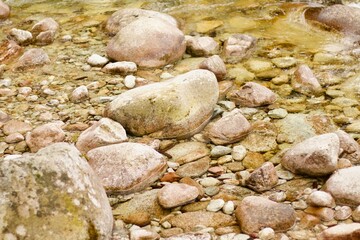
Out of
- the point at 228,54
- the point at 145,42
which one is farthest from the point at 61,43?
the point at 228,54

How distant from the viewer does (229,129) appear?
429cm

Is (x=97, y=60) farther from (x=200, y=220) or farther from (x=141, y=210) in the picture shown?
(x=200, y=220)

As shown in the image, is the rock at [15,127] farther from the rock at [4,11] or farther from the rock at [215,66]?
the rock at [4,11]

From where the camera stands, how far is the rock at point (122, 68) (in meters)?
5.64

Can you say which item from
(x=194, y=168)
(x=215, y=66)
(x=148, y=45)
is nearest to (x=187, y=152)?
(x=194, y=168)

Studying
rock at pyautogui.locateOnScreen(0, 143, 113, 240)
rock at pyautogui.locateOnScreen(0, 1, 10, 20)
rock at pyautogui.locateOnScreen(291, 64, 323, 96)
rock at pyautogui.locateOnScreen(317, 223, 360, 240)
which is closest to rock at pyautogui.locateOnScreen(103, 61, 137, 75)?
rock at pyautogui.locateOnScreen(291, 64, 323, 96)

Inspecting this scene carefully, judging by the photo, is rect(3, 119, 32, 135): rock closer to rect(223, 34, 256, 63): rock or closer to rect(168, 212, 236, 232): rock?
rect(168, 212, 236, 232): rock

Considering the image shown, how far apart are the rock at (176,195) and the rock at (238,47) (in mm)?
2752

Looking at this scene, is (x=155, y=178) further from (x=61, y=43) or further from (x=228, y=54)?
(x=61, y=43)

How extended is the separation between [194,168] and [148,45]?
7.43 feet

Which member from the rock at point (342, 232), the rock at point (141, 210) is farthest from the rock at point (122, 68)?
the rock at point (342, 232)

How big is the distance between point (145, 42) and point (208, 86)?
4.90 feet

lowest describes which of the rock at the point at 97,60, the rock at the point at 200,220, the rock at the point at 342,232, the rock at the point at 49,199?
the rock at the point at 200,220

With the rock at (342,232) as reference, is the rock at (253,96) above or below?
below
